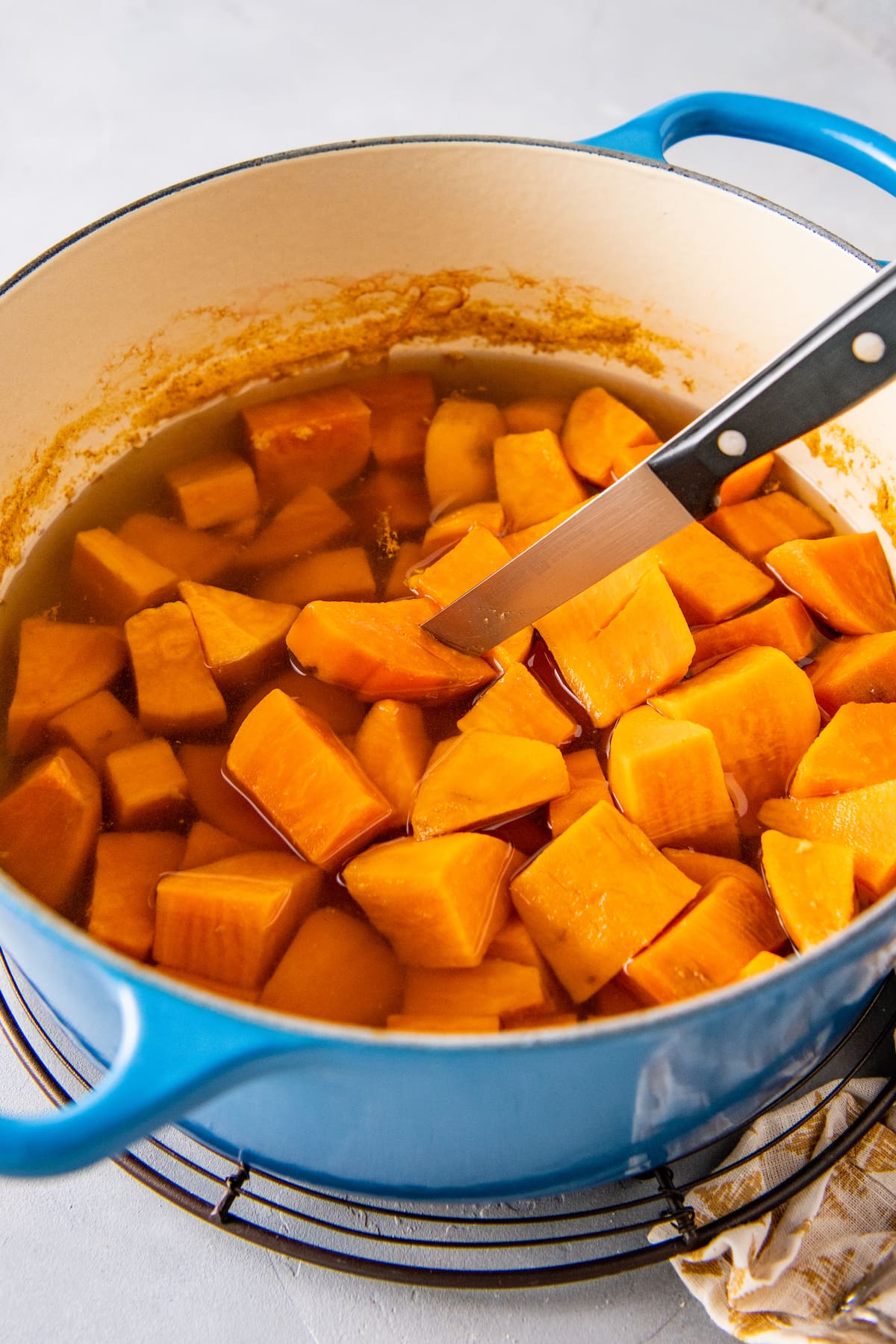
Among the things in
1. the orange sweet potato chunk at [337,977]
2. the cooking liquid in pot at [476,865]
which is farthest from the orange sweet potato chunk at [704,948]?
the orange sweet potato chunk at [337,977]

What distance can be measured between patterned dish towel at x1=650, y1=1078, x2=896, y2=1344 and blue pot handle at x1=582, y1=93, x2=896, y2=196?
3.17 feet

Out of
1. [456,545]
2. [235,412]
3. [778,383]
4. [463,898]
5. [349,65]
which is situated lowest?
[463,898]

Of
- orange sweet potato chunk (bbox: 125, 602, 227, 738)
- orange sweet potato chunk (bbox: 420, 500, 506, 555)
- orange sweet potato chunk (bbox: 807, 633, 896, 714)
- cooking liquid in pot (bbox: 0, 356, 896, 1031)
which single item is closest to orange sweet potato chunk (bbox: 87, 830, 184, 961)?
cooking liquid in pot (bbox: 0, 356, 896, 1031)

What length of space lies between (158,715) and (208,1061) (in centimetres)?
57

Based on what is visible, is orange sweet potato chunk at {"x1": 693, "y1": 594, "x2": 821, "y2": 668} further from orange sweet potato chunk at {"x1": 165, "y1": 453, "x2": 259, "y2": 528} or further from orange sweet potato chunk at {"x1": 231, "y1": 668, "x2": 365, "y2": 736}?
orange sweet potato chunk at {"x1": 165, "y1": 453, "x2": 259, "y2": 528}

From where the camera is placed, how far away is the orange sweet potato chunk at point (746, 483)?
54.6 inches

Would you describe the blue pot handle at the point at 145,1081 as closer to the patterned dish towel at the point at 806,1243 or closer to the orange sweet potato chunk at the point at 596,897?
the orange sweet potato chunk at the point at 596,897

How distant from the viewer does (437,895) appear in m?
0.96

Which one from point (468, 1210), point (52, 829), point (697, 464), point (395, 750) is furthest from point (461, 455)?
point (468, 1210)

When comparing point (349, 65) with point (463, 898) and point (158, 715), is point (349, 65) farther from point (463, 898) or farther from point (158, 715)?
point (463, 898)

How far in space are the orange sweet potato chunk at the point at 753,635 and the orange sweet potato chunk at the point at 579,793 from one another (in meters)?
0.19

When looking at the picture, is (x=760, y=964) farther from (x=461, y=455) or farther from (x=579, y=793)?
(x=461, y=455)

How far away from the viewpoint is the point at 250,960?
37.9 inches

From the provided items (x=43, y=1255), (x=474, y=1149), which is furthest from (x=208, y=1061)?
(x=43, y=1255)
